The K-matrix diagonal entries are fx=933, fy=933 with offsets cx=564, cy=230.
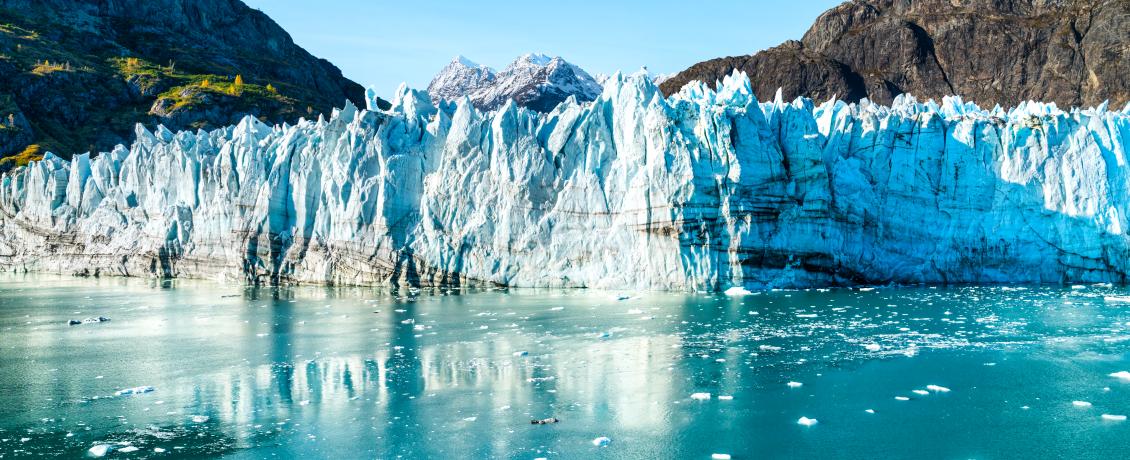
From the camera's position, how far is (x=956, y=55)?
53.5 meters

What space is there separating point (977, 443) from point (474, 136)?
16.7 metres

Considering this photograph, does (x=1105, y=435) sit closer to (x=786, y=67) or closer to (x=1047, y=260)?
(x=1047, y=260)

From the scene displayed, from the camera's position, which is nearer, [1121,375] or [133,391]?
[1121,375]

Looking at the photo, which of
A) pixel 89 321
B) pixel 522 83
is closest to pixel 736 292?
pixel 89 321

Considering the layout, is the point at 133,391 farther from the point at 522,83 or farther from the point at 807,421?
the point at 522,83

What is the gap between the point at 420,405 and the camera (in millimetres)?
10672

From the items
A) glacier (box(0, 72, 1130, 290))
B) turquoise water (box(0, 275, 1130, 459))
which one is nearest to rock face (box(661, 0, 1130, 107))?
glacier (box(0, 72, 1130, 290))

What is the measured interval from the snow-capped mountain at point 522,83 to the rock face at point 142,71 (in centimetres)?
935

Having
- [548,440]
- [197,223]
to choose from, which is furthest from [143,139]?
[548,440]

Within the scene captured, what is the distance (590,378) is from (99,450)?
5.62 meters

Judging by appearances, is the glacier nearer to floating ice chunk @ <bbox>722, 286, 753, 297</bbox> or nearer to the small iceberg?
floating ice chunk @ <bbox>722, 286, 753, 297</bbox>

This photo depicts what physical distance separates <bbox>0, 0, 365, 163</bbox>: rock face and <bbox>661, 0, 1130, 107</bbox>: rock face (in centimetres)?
2889

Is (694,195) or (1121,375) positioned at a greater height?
(694,195)

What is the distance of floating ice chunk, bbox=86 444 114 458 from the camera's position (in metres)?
8.91
